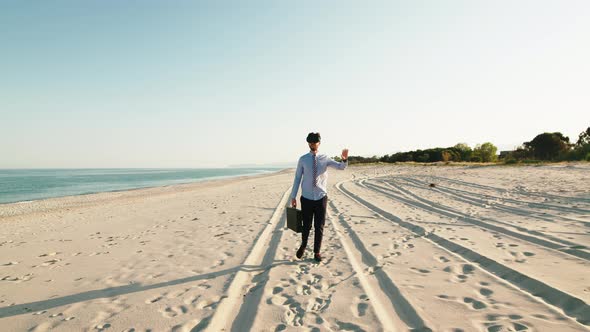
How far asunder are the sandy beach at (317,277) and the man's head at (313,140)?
2083 millimetres

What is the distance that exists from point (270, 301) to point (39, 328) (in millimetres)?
2654

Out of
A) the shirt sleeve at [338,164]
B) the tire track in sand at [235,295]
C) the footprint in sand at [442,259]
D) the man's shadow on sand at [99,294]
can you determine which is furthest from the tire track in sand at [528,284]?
the tire track in sand at [235,295]

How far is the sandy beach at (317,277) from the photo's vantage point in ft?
11.8

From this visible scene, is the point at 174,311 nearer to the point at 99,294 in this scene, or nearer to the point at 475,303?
the point at 99,294

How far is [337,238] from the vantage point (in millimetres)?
7477

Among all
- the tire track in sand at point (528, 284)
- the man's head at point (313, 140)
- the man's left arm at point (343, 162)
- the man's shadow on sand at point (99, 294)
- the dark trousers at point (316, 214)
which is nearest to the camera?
the tire track in sand at point (528, 284)

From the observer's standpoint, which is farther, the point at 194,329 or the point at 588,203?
the point at 588,203

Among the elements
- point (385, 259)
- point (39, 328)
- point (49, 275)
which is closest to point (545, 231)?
point (385, 259)

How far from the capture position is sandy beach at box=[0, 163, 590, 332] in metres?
3.60

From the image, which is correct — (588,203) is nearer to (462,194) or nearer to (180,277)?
(462,194)

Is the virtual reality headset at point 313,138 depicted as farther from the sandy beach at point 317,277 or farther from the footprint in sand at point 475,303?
the footprint in sand at point 475,303

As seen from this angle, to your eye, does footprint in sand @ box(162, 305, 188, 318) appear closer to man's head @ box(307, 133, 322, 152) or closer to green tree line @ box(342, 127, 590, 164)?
man's head @ box(307, 133, 322, 152)

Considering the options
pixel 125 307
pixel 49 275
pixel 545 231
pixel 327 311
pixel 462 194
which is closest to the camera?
pixel 327 311

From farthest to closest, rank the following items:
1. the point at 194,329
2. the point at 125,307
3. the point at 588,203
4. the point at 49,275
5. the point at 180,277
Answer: the point at 588,203
the point at 49,275
the point at 180,277
the point at 125,307
the point at 194,329
